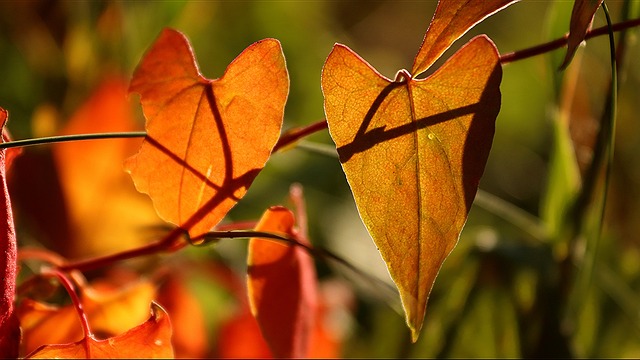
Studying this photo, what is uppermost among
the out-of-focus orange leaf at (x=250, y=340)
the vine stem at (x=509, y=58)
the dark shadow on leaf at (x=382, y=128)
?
the vine stem at (x=509, y=58)

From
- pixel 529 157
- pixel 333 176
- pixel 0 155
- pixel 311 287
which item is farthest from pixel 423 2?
pixel 0 155

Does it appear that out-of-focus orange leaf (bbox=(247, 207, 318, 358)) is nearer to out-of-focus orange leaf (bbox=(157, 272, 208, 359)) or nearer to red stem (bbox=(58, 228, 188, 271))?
red stem (bbox=(58, 228, 188, 271))

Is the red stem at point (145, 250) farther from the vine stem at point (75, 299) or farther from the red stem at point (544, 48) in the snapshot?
the red stem at point (544, 48)

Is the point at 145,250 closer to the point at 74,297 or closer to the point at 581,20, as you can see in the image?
the point at 74,297

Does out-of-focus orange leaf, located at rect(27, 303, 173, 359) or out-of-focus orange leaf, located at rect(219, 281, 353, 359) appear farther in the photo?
out-of-focus orange leaf, located at rect(219, 281, 353, 359)

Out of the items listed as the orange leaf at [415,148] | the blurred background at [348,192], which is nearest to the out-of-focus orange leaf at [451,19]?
the orange leaf at [415,148]

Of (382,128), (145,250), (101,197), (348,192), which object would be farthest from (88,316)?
(348,192)

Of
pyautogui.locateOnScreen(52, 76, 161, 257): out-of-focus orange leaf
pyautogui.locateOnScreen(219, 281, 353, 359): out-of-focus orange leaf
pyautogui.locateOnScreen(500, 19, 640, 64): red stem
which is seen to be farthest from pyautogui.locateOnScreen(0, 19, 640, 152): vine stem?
pyautogui.locateOnScreen(52, 76, 161, 257): out-of-focus orange leaf

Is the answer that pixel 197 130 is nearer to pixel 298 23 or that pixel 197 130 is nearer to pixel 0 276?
pixel 0 276
